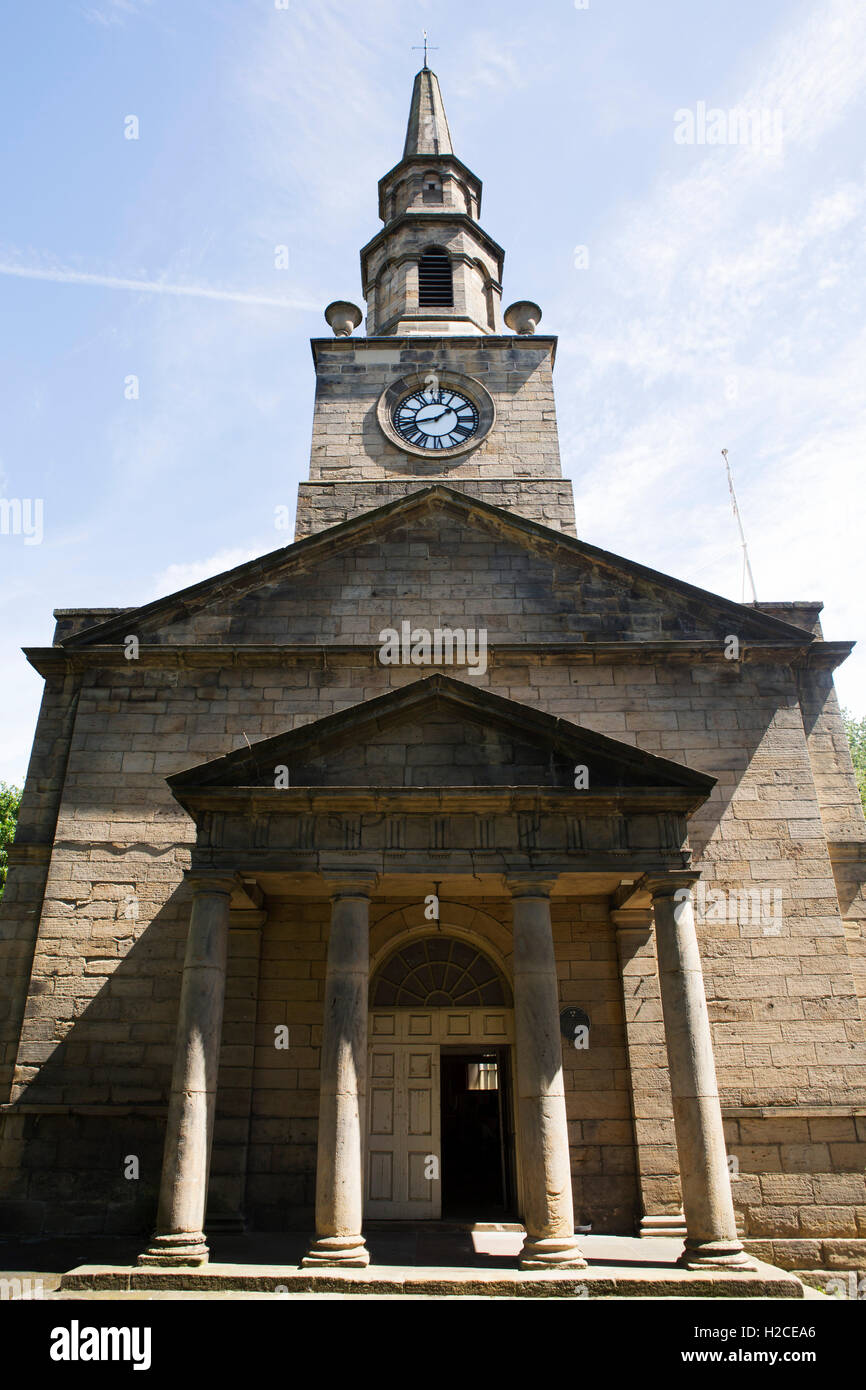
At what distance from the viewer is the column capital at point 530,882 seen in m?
10.2

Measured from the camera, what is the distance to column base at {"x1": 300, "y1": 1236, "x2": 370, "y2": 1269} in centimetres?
862

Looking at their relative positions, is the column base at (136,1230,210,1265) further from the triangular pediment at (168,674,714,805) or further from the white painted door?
the triangular pediment at (168,674,714,805)

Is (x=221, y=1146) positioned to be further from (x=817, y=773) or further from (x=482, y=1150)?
(x=817, y=773)

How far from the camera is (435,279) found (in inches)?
915

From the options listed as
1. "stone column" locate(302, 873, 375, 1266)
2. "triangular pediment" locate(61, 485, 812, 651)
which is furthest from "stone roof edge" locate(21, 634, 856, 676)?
"stone column" locate(302, 873, 375, 1266)

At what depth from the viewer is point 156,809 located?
13430mm

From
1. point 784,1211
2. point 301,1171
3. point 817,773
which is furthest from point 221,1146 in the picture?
point 817,773

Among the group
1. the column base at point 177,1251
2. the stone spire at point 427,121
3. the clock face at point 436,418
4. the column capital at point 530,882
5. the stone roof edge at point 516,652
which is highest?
the stone spire at point 427,121

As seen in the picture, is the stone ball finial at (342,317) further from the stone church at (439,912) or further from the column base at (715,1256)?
the column base at (715,1256)

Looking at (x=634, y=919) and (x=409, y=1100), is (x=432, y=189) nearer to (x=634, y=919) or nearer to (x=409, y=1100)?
(x=634, y=919)

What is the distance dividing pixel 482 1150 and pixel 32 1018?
7.88 metres

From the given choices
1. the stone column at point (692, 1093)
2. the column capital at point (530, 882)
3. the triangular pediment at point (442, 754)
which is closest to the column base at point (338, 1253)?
the stone column at point (692, 1093)

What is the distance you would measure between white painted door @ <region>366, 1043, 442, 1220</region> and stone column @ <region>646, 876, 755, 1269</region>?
12.2 feet
